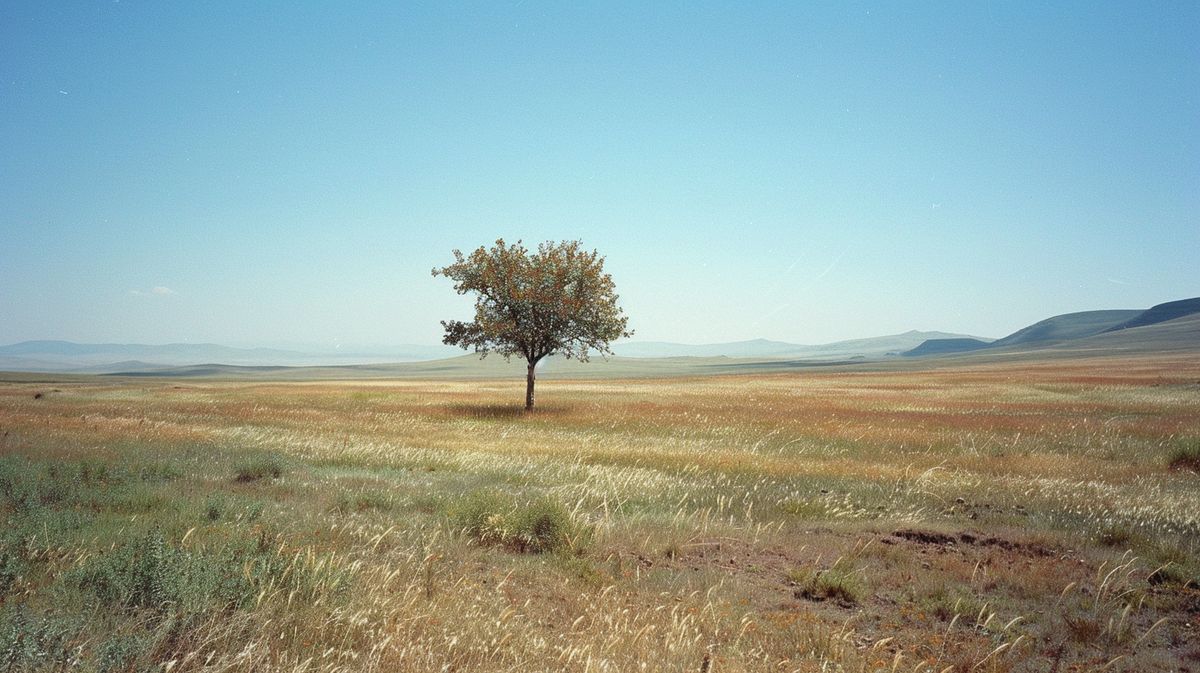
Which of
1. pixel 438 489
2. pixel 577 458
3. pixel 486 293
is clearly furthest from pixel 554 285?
pixel 438 489

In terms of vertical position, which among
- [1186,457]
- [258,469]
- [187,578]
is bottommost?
[1186,457]

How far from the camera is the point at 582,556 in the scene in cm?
834

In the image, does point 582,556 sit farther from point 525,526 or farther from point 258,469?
point 258,469

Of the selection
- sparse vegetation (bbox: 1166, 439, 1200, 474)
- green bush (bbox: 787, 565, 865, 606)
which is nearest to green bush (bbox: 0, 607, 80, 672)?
green bush (bbox: 787, 565, 865, 606)

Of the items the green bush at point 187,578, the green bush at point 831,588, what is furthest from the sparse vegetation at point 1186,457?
the green bush at point 187,578

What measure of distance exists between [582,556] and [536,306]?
2731 centimetres

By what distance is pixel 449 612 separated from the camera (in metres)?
5.61

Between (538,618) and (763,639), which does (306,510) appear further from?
(763,639)

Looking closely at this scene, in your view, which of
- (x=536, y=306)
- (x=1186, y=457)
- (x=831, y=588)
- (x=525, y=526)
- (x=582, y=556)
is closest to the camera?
(x=831, y=588)

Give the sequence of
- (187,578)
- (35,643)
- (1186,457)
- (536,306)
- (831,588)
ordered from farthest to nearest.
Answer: (536,306)
(1186,457)
(831,588)
(187,578)
(35,643)

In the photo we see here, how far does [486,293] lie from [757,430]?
59.2ft

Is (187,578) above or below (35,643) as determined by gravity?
below

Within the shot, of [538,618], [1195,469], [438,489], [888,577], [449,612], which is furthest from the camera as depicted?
[1195,469]

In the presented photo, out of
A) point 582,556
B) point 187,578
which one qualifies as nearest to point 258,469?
point 582,556
